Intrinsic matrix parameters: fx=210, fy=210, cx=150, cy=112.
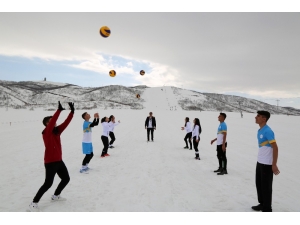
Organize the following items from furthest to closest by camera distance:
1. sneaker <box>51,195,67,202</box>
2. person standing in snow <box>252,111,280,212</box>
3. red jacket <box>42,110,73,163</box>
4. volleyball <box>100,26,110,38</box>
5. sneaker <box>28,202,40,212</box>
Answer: volleyball <box>100,26,110,38</box> < sneaker <box>51,195,67,202</box> < red jacket <box>42,110,73,163</box> < sneaker <box>28,202,40,212</box> < person standing in snow <box>252,111,280,212</box>

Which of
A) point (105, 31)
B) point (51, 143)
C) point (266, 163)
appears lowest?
point (266, 163)

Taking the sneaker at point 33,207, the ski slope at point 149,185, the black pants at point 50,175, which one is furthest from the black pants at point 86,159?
the sneaker at point 33,207

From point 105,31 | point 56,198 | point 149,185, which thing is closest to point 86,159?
point 56,198

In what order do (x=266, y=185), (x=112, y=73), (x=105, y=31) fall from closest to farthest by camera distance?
(x=266, y=185), (x=105, y=31), (x=112, y=73)

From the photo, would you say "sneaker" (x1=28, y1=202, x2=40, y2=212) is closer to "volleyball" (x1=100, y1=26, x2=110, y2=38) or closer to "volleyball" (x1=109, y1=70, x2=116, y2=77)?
"volleyball" (x1=100, y1=26, x2=110, y2=38)

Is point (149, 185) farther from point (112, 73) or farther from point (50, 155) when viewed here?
point (112, 73)

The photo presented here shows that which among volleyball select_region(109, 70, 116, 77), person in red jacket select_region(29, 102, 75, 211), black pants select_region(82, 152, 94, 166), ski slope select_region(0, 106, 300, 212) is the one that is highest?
volleyball select_region(109, 70, 116, 77)

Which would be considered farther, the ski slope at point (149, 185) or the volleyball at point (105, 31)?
the volleyball at point (105, 31)

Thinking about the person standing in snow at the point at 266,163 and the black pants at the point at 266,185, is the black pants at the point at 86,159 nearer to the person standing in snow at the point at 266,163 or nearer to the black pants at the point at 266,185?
the person standing in snow at the point at 266,163

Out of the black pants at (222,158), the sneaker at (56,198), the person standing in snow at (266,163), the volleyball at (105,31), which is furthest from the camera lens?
the volleyball at (105,31)

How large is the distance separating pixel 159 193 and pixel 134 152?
18.9ft

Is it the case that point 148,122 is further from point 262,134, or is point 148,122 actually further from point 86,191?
point 262,134

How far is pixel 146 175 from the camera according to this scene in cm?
718

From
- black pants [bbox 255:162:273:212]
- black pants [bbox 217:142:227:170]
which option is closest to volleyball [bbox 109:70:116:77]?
black pants [bbox 217:142:227:170]
